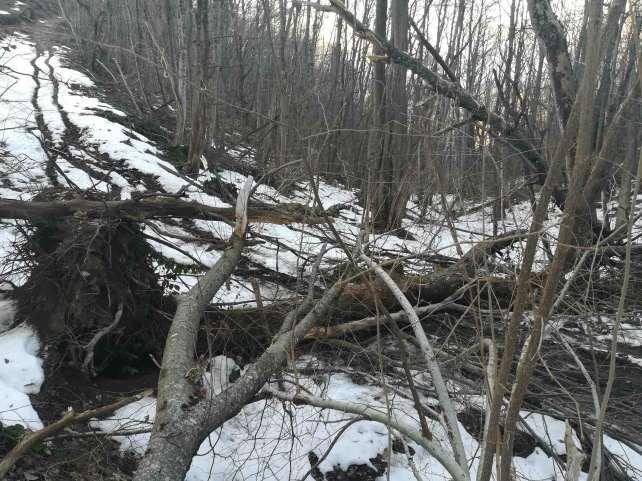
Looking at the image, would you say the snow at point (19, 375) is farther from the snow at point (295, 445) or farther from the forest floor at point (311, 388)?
the snow at point (295, 445)

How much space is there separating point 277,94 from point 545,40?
7670 mm

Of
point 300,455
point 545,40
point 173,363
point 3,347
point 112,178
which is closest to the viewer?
point 173,363

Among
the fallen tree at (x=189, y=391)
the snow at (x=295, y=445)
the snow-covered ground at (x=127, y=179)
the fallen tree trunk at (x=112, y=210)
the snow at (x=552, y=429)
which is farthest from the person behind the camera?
the snow-covered ground at (x=127, y=179)

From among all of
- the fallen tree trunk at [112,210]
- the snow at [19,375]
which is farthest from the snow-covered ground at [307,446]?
the fallen tree trunk at [112,210]

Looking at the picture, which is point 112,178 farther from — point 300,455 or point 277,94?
point 300,455

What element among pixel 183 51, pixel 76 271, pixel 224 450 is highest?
pixel 183 51

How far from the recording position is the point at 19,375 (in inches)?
119

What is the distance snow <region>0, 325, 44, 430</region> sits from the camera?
270 centimetres

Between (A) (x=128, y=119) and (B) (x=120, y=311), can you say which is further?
(A) (x=128, y=119)

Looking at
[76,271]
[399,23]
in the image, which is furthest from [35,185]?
[399,23]

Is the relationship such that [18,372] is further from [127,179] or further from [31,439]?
[127,179]

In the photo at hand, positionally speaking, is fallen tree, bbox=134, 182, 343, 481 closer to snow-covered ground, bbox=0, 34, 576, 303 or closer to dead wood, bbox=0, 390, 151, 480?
dead wood, bbox=0, 390, 151, 480

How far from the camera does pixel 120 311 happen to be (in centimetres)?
331

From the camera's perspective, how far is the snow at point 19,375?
2.70 metres
